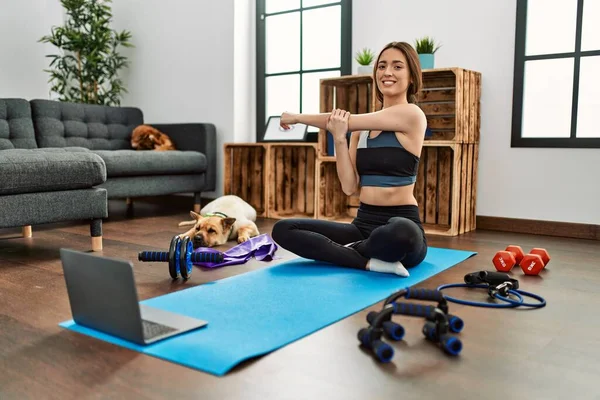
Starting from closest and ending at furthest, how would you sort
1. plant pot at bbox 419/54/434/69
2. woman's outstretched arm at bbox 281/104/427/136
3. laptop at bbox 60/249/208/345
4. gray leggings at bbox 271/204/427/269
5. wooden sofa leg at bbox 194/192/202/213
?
laptop at bbox 60/249/208/345
gray leggings at bbox 271/204/427/269
woman's outstretched arm at bbox 281/104/427/136
plant pot at bbox 419/54/434/69
wooden sofa leg at bbox 194/192/202/213

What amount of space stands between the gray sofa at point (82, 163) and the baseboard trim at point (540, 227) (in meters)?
2.23

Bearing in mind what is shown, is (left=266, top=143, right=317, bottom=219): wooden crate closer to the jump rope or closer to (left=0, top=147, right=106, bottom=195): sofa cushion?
(left=0, top=147, right=106, bottom=195): sofa cushion

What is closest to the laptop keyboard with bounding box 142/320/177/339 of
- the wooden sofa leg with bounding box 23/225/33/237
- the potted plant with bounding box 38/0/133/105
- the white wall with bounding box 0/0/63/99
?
the wooden sofa leg with bounding box 23/225/33/237

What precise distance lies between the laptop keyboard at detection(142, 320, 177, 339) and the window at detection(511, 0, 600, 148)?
2.75 m

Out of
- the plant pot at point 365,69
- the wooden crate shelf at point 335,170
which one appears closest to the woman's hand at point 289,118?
the wooden crate shelf at point 335,170

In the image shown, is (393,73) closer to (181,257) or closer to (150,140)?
(181,257)

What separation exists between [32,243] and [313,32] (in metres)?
2.68

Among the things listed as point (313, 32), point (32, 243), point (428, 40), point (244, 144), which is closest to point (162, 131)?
point (244, 144)

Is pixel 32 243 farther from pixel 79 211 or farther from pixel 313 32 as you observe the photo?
pixel 313 32

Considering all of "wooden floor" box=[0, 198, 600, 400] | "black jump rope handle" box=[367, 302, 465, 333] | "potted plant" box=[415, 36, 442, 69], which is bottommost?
"wooden floor" box=[0, 198, 600, 400]

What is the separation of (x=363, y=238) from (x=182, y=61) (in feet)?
11.0

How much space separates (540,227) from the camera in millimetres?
3543

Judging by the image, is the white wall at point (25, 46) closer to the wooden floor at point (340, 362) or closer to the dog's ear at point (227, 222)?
the dog's ear at point (227, 222)

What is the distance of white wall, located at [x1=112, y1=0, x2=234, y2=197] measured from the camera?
15.9ft
